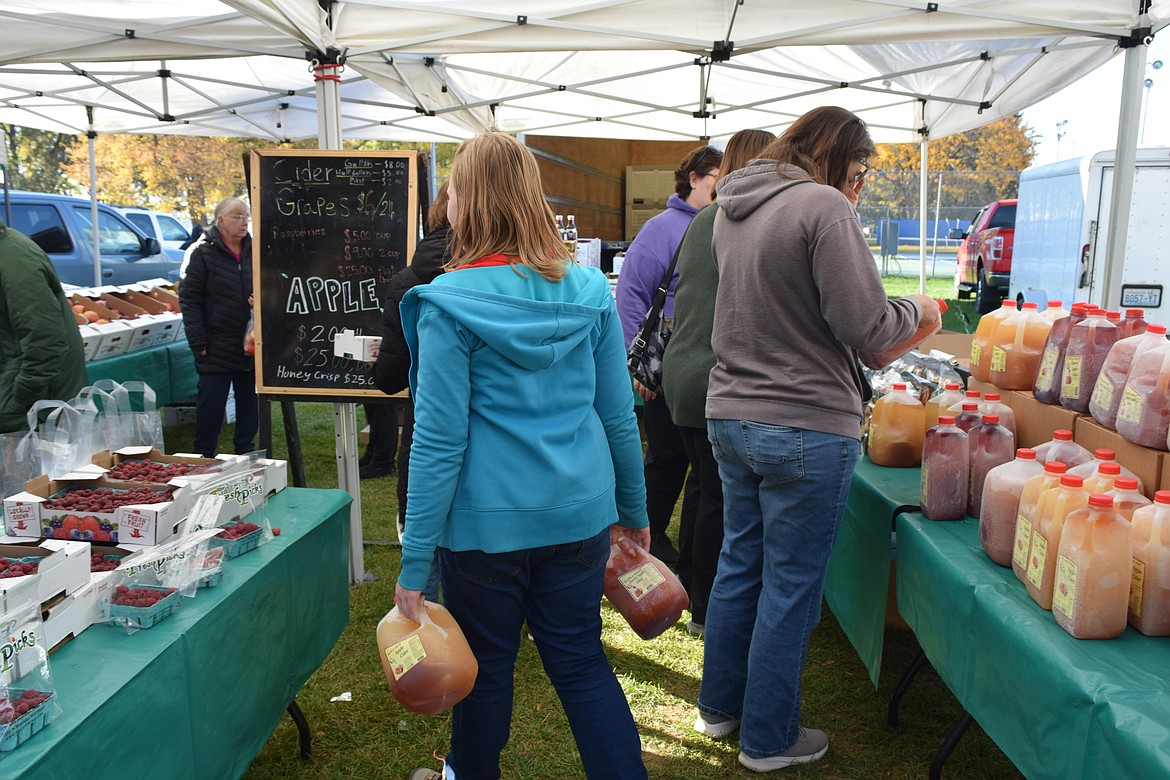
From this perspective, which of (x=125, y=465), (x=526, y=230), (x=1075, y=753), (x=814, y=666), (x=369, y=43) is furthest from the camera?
(x=369, y=43)

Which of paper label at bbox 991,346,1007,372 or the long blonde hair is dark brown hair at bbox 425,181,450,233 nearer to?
the long blonde hair

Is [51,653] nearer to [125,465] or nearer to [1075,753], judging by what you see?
[125,465]

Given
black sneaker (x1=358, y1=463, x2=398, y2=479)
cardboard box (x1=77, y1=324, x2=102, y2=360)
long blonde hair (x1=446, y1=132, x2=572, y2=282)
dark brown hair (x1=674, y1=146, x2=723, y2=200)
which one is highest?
dark brown hair (x1=674, y1=146, x2=723, y2=200)

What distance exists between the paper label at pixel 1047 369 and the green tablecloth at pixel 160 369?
4878mm

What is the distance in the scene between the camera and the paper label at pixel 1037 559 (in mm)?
1713

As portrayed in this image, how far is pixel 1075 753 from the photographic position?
4.78 ft

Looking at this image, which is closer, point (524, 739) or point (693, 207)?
point (524, 739)

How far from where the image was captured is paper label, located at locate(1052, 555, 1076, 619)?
1.59 metres

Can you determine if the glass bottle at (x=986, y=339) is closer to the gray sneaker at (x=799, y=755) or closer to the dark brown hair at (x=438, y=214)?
the gray sneaker at (x=799, y=755)

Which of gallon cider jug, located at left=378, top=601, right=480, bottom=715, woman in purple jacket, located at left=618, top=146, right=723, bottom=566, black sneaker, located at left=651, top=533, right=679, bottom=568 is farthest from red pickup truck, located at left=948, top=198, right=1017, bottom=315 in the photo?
gallon cider jug, located at left=378, top=601, right=480, bottom=715

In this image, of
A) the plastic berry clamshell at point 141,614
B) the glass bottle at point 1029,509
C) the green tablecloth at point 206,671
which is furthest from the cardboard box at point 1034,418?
the plastic berry clamshell at point 141,614

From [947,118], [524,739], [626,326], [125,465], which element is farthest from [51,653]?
[947,118]

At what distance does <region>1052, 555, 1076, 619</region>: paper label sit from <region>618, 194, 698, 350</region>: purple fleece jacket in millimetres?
1940

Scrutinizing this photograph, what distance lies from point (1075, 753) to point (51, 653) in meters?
1.82
